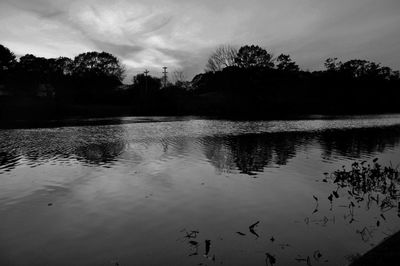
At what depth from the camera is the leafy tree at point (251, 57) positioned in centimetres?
9838

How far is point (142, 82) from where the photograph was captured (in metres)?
97.5

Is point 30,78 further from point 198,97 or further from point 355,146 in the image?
point 355,146

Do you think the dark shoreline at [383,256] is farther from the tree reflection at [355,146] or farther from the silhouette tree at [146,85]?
the silhouette tree at [146,85]

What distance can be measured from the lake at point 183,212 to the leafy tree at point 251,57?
79.7 m

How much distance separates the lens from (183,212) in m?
11.2

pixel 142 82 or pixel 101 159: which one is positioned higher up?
pixel 142 82

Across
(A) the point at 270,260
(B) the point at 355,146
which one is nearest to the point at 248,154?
(B) the point at 355,146

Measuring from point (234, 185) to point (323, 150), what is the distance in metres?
12.7

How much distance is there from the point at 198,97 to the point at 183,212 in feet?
317

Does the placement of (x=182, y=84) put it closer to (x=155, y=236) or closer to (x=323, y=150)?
(x=323, y=150)

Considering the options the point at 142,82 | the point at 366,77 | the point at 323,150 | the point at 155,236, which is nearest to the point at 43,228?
the point at 155,236

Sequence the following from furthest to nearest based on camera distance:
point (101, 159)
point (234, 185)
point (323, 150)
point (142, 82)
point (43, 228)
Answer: point (142, 82) < point (323, 150) < point (101, 159) < point (234, 185) < point (43, 228)

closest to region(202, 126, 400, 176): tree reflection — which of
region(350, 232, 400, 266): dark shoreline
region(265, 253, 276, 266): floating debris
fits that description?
region(265, 253, 276, 266): floating debris

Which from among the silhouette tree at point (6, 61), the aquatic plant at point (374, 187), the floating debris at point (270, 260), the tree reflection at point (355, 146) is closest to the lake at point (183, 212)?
the floating debris at point (270, 260)
